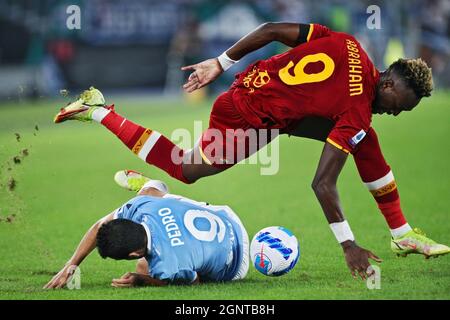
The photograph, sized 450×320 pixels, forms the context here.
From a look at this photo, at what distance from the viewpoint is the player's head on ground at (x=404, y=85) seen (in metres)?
7.05

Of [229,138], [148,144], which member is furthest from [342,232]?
[148,144]

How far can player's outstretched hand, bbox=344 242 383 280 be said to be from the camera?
6344 millimetres

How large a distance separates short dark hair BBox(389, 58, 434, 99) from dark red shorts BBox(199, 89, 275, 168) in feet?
4.09

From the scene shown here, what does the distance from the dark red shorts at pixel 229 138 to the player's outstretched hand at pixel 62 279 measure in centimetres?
169

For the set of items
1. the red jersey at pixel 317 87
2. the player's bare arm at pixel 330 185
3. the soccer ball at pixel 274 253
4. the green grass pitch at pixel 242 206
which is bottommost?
the green grass pitch at pixel 242 206

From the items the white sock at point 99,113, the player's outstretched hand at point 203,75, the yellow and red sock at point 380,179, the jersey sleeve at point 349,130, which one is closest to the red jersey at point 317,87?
the jersey sleeve at point 349,130

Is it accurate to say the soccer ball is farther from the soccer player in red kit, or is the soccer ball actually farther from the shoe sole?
the shoe sole

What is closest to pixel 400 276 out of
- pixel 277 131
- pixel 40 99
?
pixel 277 131

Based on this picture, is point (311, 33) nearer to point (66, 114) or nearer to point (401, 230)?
point (401, 230)

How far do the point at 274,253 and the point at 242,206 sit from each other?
3.78m

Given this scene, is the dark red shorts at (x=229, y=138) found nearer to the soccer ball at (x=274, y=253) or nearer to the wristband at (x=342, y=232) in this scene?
the soccer ball at (x=274, y=253)

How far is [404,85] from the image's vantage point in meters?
7.08

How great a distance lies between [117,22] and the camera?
27047 millimetres

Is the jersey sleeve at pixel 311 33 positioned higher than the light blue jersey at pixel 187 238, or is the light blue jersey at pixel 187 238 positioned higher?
the jersey sleeve at pixel 311 33
